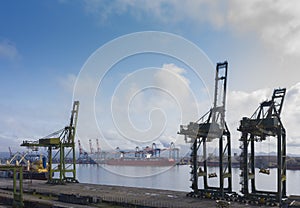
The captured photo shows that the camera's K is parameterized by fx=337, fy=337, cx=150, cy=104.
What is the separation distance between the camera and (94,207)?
153ft

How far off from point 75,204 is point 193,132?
22.2m

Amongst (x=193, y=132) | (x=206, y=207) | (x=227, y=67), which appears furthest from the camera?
(x=227, y=67)

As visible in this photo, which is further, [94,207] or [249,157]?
[249,157]

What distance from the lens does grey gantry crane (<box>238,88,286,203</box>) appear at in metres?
49.5

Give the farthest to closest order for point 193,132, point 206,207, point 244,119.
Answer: point 193,132 → point 244,119 → point 206,207

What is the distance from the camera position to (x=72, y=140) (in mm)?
90938

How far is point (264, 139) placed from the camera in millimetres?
55656

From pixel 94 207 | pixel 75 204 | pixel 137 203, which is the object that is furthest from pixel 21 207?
pixel 137 203

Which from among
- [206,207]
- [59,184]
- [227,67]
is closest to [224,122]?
[227,67]

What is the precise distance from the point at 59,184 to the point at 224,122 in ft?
155

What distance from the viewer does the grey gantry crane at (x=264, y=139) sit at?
4953 cm

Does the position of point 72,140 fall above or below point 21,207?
above

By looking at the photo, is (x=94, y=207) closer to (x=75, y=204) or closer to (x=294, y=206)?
(x=75, y=204)

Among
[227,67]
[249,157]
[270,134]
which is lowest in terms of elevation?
[249,157]
